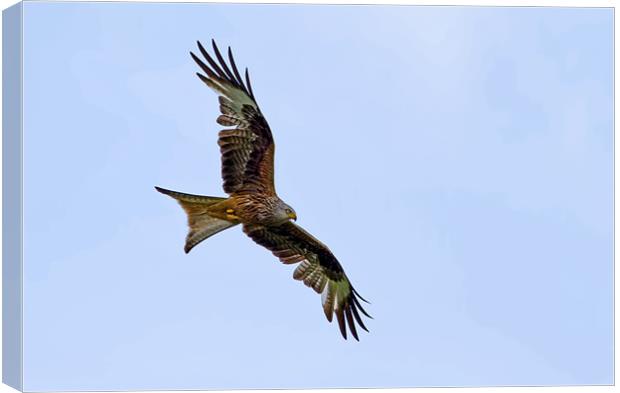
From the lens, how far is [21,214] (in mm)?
10125

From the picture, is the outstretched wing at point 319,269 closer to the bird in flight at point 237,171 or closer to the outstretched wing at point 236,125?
the bird in flight at point 237,171

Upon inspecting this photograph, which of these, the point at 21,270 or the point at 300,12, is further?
the point at 300,12

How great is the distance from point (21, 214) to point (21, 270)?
1.10 feet

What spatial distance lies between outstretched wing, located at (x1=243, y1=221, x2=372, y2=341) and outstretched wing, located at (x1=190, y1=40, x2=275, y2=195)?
522 millimetres

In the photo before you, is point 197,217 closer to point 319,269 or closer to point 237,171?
point 237,171

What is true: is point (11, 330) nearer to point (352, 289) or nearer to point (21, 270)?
point (21, 270)

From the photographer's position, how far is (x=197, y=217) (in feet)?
35.0

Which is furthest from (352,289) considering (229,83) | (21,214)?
(21,214)

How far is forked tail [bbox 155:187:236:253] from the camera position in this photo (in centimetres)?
1060

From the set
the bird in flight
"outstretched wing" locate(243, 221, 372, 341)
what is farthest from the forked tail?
"outstretched wing" locate(243, 221, 372, 341)

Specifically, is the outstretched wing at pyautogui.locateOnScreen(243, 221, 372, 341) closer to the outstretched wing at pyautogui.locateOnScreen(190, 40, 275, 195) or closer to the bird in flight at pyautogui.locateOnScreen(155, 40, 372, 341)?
the bird in flight at pyautogui.locateOnScreen(155, 40, 372, 341)

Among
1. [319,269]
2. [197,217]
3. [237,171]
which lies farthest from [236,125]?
[319,269]

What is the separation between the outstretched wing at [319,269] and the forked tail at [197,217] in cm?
40

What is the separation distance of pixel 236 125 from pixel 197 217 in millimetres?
631
